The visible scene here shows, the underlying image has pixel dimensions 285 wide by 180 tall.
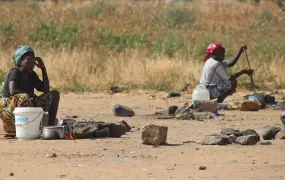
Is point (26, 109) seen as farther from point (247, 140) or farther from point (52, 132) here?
point (247, 140)

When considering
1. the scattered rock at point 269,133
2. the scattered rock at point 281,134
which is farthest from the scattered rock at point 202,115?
the scattered rock at point 281,134

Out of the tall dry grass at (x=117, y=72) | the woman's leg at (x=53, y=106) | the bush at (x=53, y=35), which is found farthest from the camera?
the bush at (x=53, y=35)

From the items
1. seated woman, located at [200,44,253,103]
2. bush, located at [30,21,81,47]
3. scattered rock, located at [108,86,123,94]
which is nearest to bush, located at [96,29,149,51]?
bush, located at [30,21,81,47]

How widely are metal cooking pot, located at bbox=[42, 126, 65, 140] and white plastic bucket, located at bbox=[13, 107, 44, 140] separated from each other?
13 cm

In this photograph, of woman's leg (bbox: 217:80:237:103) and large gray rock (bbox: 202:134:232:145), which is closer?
large gray rock (bbox: 202:134:232:145)

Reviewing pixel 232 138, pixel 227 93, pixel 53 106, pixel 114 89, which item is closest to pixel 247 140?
pixel 232 138

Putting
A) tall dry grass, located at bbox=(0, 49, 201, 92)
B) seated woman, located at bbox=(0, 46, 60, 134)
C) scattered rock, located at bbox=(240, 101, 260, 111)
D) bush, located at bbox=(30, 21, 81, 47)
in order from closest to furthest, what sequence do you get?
1. seated woman, located at bbox=(0, 46, 60, 134)
2. scattered rock, located at bbox=(240, 101, 260, 111)
3. tall dry grass, located at bbox=(0, 49, 201, 92)
4. bush, located at bbox=(30, 21, 81, 47)

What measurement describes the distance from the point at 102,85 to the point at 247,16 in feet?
90.9

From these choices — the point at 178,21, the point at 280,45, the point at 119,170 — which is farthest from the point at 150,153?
the point at 178,21

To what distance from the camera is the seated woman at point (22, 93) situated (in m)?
11.4

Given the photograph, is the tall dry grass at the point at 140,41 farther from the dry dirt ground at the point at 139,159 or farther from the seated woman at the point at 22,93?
the seated woman at the point at 22,93

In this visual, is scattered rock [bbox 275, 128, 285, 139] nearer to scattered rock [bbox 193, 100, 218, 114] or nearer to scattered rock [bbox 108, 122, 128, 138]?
scattered rock [bbox 108, 122, 128, 138]

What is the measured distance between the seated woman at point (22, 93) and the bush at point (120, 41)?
15161 mm

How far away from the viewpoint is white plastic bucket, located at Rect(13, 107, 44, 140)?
36.4 feet
